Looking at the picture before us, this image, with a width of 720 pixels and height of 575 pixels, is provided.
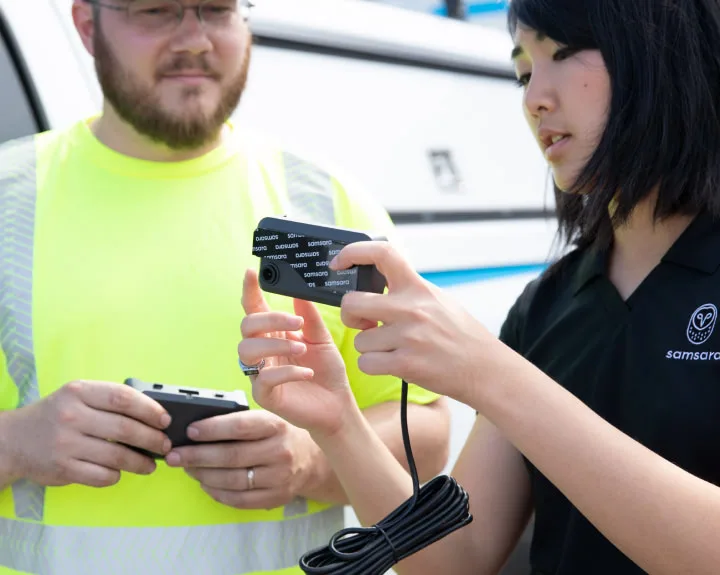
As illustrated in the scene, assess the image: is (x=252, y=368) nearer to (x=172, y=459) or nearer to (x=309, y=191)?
(x=172, y=459)

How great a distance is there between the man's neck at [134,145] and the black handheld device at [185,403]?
532mm

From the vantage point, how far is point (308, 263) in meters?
1.60

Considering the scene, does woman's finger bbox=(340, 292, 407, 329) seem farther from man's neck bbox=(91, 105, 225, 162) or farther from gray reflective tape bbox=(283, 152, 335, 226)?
man's neck bbox=(91, 105, 225, 162)

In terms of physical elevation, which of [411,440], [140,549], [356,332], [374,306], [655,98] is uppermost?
[655,98]

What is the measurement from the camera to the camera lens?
1.65 meters

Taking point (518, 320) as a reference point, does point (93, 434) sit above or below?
below

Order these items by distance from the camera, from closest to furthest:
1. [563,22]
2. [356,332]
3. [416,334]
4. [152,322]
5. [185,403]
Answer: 1. [416,334]
2. [563,22]
3. [185,403]
4. [152,322]
5. [356,332]

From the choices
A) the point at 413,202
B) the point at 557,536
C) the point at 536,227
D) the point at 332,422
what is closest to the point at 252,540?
the point at 332,422

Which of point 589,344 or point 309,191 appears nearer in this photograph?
point 589,344

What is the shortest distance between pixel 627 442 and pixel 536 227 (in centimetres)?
213

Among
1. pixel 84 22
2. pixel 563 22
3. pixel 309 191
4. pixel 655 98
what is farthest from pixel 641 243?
pixel 84 22

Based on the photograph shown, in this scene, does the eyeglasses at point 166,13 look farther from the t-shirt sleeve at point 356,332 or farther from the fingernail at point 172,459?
the fingernail at point 172,459

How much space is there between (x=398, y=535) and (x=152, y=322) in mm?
744

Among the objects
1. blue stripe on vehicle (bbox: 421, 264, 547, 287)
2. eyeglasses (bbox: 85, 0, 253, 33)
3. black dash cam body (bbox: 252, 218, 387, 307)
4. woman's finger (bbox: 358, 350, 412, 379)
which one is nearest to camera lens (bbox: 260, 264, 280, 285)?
black dash cam body (bbox: 252, 218, 387, 307)
